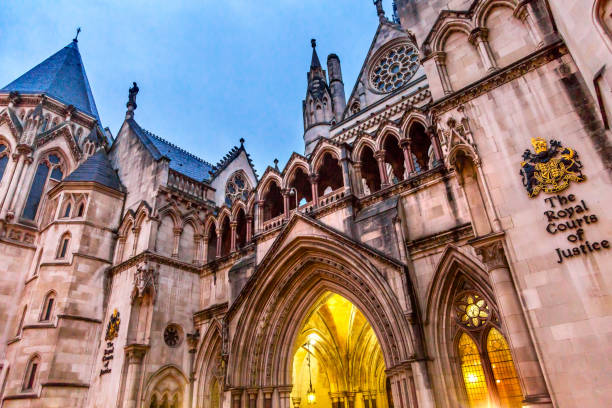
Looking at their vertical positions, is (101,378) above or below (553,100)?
below

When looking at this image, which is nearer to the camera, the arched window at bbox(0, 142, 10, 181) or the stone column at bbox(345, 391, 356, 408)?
the stone column at bbox(345, 391, 356, 408)

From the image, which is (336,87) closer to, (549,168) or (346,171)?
(346,171)

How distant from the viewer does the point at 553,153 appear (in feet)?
26.7

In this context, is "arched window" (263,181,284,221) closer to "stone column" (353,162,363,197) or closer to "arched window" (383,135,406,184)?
"stone column" (353,162,363,197)

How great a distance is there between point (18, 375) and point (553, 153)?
18951 mm

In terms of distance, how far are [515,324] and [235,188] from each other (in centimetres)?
1870

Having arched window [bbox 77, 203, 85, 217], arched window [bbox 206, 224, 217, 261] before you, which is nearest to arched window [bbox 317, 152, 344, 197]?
arched window [bbox 206, 224, 217, 261]

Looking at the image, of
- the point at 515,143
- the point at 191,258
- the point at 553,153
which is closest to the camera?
the point at 553,153

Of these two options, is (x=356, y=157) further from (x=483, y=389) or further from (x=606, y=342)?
(x=606, y=342)

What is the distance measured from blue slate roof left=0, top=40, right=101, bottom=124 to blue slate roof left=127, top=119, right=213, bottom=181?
5513 mm

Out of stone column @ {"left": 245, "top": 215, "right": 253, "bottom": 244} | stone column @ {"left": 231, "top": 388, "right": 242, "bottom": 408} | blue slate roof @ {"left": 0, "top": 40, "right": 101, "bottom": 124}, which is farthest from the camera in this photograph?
blue slate roof @ {"left": 0, "top": 40, "right": 101, "bottom": 124}

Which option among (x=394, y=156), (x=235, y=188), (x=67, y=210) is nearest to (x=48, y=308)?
(x=67, y=210)

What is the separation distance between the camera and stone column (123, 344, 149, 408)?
561 inches

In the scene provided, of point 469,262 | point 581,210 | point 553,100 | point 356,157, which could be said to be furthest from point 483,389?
point 356,157
